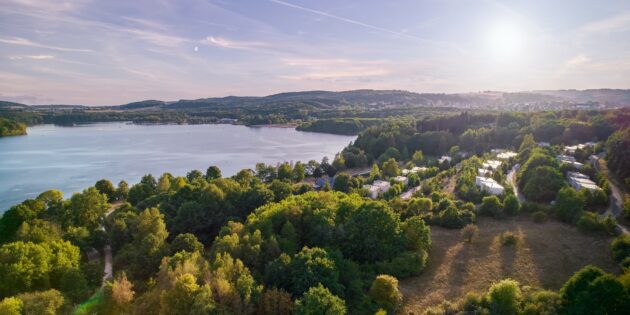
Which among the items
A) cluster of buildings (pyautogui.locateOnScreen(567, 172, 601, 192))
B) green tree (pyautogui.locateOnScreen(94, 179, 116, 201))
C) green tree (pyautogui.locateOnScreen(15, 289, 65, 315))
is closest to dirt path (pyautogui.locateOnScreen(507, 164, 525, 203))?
cluster of buildings (pyautogui.locateOnScreen(567, 172, 601, 192))

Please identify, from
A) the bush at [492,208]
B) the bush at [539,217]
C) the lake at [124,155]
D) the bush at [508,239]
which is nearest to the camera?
the bush at [508,239]

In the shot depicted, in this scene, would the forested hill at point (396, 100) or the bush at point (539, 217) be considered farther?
the forested hill at point (396, 100)

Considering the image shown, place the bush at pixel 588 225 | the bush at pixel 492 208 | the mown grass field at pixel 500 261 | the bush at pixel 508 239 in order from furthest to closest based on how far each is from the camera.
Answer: the bush at pixel 492 208 → the bush at pixel 588 225 → the bush at pixel 508 239 → the mown grass field at pixel 500 261

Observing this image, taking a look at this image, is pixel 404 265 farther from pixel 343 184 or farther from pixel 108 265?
pixel 343 184

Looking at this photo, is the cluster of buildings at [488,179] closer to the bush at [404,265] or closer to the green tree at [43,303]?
the bush at [404,265]

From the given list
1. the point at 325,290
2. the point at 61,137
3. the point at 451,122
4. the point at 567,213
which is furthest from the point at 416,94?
the point at 325,290

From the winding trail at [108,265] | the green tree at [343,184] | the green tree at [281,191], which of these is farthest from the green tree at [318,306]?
the green tree at [343,184]

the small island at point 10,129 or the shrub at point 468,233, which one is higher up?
the small island at point 10,129
